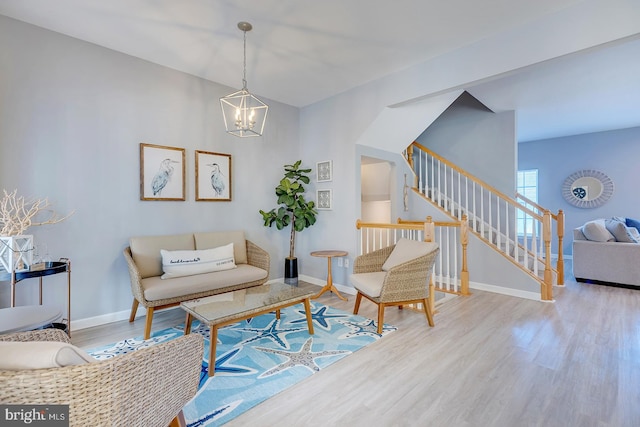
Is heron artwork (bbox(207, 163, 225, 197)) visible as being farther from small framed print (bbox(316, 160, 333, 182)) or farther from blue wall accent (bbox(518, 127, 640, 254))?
blue wall accent (bbox(518, 127, 640, 254))

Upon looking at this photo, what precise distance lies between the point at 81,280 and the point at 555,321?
15.9 feet

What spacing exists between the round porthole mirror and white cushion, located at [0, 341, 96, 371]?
892 centimetres

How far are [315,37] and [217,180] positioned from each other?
83.9 inches

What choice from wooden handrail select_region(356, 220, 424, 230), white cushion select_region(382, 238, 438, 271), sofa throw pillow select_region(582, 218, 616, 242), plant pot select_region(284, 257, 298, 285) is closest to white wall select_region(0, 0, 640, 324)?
wooden handrail select_region(356, 220, 424, 230)

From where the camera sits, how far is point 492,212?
5145 millimetres

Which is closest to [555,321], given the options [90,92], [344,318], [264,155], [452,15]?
[344,318]

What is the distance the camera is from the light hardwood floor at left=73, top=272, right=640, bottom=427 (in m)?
1.71

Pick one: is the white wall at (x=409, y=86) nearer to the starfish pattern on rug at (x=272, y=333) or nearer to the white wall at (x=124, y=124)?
the white wall at (x=124, y=124)

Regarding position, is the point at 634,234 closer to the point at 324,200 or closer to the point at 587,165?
the point at 587,165

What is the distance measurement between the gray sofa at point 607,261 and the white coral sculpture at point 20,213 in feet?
22.3

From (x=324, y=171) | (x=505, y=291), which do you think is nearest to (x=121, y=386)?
(x=324, y=171)

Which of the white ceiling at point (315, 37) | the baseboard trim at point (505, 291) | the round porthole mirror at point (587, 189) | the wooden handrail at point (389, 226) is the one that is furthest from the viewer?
the round porthole mirror at point (587, 189)

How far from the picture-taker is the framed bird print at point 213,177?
3832 mm

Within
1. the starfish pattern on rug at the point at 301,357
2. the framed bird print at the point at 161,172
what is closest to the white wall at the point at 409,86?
the starfish pattern on rug at the point at 301,357
